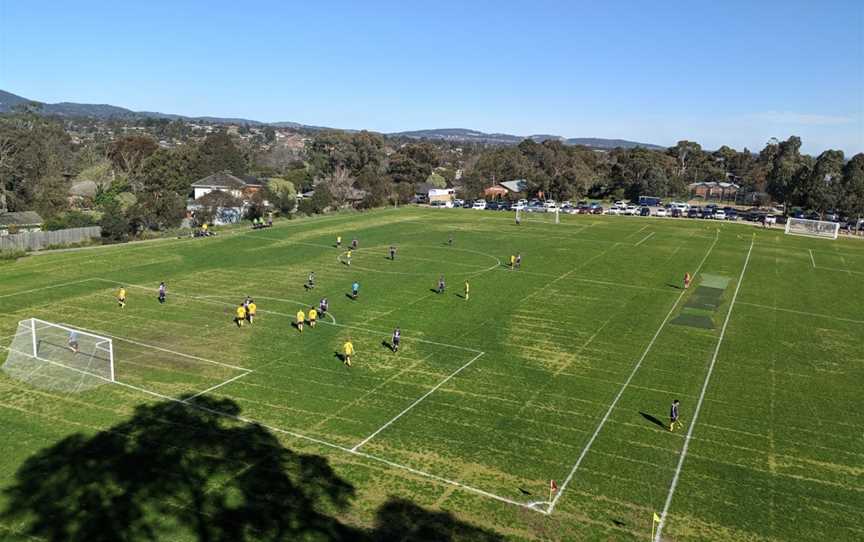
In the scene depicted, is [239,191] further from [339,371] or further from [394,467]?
[394,467]

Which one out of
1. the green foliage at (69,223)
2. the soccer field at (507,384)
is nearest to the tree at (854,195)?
the soccer field at (507,384)

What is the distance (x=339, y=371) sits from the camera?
29.4 meters

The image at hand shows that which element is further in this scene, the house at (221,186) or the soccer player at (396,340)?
the house at (221,186)

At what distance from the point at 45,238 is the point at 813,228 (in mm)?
88637

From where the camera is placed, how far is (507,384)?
28516 mm

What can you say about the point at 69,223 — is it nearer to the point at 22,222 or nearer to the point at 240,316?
the point at 22,222

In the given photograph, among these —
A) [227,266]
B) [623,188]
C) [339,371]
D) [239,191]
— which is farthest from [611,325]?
[623,188]

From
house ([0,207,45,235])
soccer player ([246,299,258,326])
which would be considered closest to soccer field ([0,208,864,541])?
soccer player ([246,299,258,326])

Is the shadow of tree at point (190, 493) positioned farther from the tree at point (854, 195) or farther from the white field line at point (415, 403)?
the tree at point (854, 195)

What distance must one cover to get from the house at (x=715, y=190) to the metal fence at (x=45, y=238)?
130 meters

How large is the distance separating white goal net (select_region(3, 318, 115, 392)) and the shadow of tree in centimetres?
575

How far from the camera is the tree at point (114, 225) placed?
6353 centimetres

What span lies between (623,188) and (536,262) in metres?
91.4

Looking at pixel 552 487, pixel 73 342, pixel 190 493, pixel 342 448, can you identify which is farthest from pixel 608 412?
pixel 73 342
